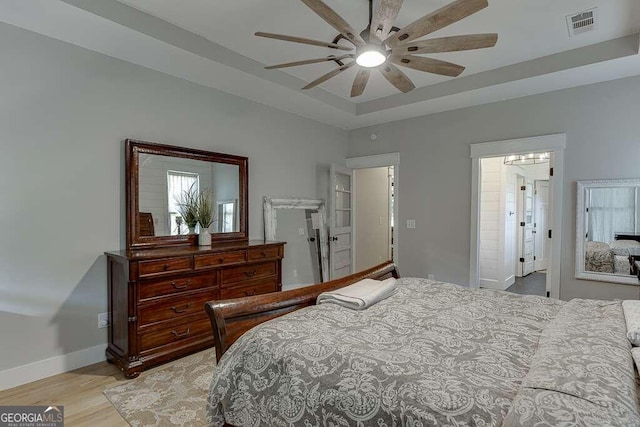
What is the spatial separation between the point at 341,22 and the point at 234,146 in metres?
2.38

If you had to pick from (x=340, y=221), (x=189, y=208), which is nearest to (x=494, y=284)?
(x=340, y=221)

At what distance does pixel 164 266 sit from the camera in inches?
107

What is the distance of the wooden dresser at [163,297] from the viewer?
2.59 metres

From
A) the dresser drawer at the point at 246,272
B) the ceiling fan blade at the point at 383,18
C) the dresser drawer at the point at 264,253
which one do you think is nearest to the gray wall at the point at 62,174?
the dresser drawer at the point at 246,272

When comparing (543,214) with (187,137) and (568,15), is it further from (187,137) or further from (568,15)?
(187,137)

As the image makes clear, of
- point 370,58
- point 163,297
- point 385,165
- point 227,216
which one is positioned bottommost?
point 163,297

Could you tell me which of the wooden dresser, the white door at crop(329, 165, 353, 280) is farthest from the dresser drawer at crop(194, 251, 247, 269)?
the white door at crop(329, 165, 353, 280)

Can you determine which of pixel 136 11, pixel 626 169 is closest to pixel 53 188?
pixel 136 11

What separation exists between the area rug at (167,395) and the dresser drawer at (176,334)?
0.64 feet

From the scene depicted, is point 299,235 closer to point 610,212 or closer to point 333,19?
point 333,19

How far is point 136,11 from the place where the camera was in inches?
101

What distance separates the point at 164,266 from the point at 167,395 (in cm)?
97

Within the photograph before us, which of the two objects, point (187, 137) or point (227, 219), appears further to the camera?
point (227, 219)

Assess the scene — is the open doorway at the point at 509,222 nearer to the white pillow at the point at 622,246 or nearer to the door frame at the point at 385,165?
the door frame at the point at 385,165
